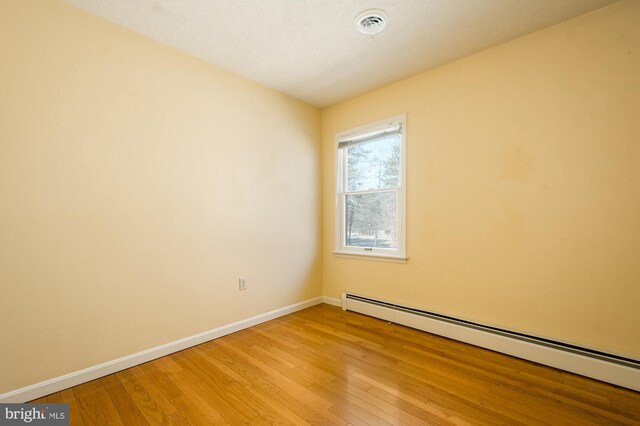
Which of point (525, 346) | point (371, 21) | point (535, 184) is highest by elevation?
point (371, 21)

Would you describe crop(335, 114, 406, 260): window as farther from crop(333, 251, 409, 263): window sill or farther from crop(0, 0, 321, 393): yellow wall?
crop(0, 0, 321, 393): yellow wall

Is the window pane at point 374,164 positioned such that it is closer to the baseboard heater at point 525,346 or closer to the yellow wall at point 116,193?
the yellow wall at point 116,193

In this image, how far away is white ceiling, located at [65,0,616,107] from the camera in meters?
1.97

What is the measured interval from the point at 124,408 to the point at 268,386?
2.80 feet

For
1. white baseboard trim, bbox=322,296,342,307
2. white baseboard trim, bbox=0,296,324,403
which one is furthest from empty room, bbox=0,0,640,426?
white baseboard trim, bbox=322,296,342,307

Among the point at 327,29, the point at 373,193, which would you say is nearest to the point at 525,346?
the point at 373,193

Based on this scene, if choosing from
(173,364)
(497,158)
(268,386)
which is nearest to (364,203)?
(497,158)

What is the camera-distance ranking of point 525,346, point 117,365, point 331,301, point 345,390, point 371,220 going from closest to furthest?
point 345,390 < point 117,365 < point 525,346 < point 371,220 < point 331,301

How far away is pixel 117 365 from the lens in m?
2.12

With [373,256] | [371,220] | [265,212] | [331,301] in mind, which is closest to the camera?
[265,212]

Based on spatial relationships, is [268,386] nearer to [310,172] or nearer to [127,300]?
[127,300]

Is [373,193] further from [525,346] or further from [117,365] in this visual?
[117,365]

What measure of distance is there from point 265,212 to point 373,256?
4.36ft

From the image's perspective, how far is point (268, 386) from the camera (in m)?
1.93
